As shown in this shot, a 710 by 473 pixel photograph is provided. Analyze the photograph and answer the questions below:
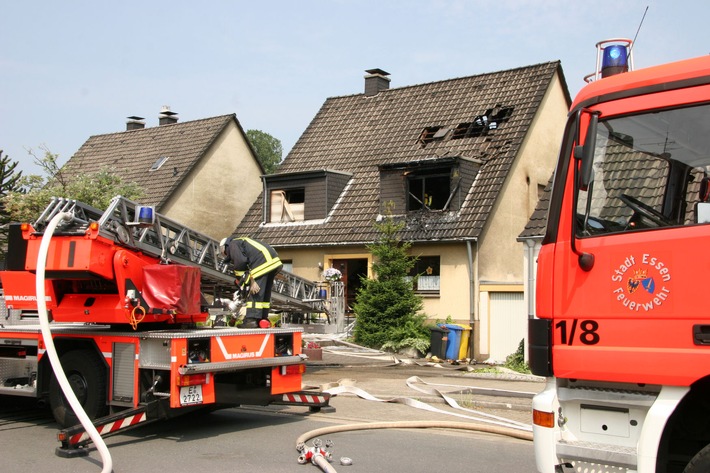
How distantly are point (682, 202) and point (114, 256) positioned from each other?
620 centimetres

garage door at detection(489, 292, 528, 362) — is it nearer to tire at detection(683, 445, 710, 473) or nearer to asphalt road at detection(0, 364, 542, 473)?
asphalt road at detection(0, 364, 542, 473)

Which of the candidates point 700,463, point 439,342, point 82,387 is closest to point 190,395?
point 82,387

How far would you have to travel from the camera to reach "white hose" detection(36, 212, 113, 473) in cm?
708

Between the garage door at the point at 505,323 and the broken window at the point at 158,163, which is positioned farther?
the broken window at the point at 158,163

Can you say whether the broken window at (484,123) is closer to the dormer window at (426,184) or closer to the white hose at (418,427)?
the dormer window at (426,184)

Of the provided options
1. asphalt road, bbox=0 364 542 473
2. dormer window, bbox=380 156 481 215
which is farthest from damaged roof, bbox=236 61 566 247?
asphalt road, bbox=0 364 542 473

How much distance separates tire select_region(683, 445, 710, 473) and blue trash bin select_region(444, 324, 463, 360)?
16.2 meters

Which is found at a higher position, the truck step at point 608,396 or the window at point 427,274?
the window at point 427,274

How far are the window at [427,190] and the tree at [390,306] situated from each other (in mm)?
1939

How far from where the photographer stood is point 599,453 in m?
4.91

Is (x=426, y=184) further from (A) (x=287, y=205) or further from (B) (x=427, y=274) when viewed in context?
(A) (x=287, y=205)

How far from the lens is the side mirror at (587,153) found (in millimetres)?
4918

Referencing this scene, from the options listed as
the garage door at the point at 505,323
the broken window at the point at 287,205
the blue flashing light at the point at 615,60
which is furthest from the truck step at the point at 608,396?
the broken window at the point at 287,205

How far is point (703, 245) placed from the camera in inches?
184
